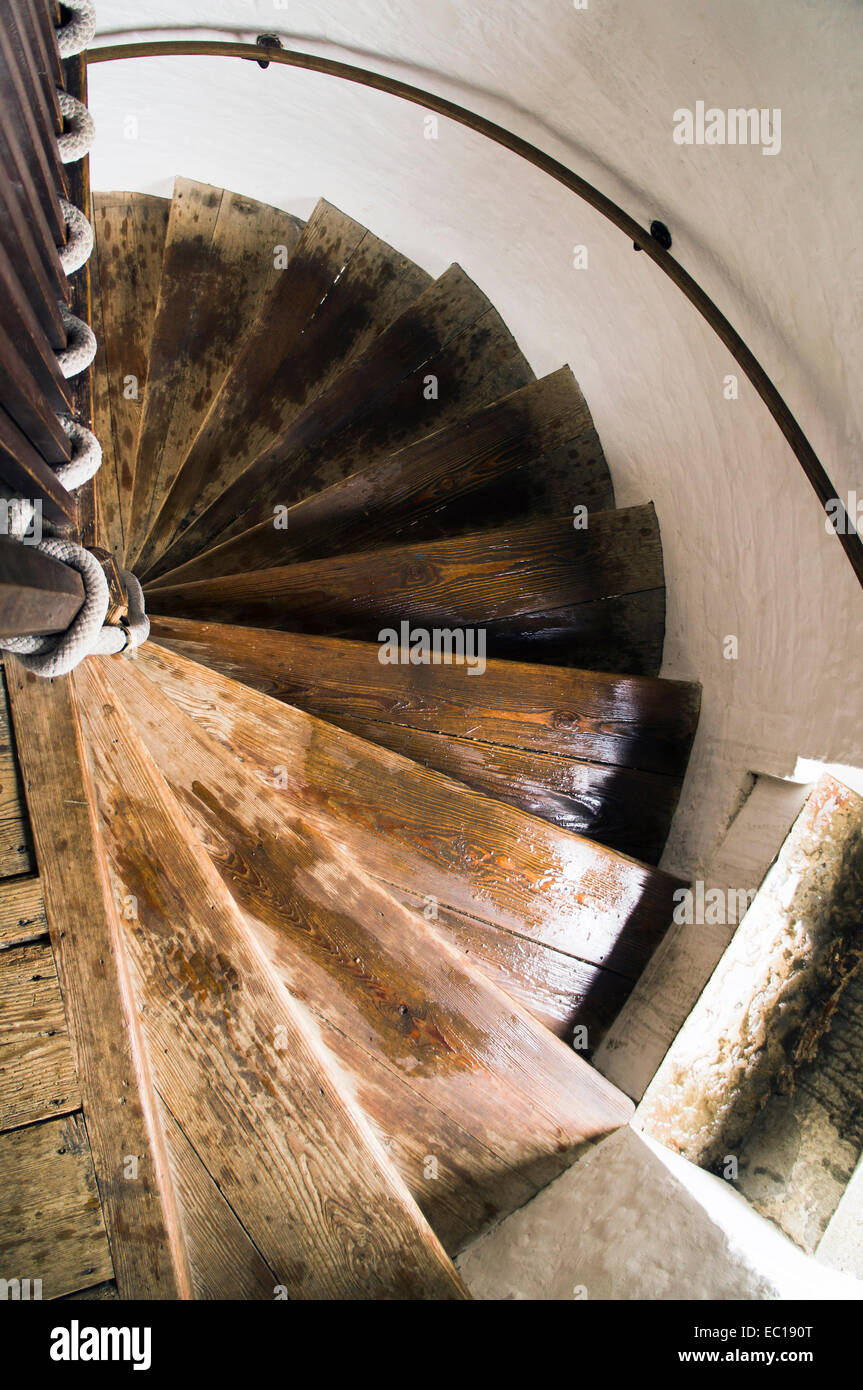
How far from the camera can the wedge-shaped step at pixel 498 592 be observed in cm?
176

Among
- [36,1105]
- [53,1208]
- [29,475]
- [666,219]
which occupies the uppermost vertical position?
[666,219]

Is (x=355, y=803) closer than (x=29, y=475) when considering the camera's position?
No

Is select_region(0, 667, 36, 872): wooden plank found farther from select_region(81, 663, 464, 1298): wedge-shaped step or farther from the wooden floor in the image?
select_region(81, 663, 464, 1298): wedge-shaped step

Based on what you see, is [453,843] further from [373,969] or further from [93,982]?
[93,982]

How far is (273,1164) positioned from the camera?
1304mm

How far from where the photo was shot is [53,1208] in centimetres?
117

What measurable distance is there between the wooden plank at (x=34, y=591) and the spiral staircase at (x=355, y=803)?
374 millimetres

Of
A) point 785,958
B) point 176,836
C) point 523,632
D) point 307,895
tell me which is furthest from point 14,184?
point 785,958

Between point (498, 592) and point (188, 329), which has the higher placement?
point (188, 329)

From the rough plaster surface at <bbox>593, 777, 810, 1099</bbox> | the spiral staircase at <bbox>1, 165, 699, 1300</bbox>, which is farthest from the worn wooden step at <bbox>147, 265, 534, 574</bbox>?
the rough plaster surface at <bbox>593, 777, 810, 1099</bbox>

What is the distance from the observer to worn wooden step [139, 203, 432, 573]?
2.19m

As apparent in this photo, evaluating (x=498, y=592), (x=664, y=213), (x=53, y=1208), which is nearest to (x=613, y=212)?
(x=664, y=213)

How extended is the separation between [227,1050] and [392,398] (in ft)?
5.28

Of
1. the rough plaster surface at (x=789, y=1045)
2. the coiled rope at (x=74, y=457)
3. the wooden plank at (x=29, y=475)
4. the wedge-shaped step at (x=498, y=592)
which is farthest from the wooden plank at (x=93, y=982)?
the rough plaster surface at (x=789, y=1045)
